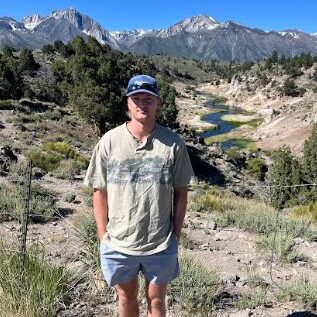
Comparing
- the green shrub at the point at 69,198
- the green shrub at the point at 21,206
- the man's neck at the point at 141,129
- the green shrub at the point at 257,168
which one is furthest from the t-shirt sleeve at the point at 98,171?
the green shrub at the point at 257,168

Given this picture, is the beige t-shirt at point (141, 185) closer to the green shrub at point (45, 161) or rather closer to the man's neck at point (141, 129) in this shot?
the man's neck at point (141, 129)

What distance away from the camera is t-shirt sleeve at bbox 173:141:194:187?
4.34 metres

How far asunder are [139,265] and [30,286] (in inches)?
60.6

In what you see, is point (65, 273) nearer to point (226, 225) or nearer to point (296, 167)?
point (226, 225)

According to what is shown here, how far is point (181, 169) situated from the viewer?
4.37 meters

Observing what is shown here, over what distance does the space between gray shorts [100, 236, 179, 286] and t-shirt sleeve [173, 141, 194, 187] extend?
508 mm

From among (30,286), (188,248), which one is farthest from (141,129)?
(188,248)

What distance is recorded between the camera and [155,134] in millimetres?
4320

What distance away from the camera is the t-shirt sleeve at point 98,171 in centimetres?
440

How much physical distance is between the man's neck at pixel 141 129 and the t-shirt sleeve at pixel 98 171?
32cm

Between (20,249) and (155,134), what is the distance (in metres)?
2.69

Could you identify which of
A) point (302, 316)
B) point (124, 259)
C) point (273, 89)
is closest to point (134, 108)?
point (124, 259)

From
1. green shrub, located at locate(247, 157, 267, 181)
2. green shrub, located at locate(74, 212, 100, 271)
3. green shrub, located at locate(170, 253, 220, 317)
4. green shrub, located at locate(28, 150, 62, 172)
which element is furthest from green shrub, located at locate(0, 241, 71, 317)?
green shrub, located at locate(247, 157, 267, 181)

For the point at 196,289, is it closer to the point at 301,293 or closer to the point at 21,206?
the point at 301,293
